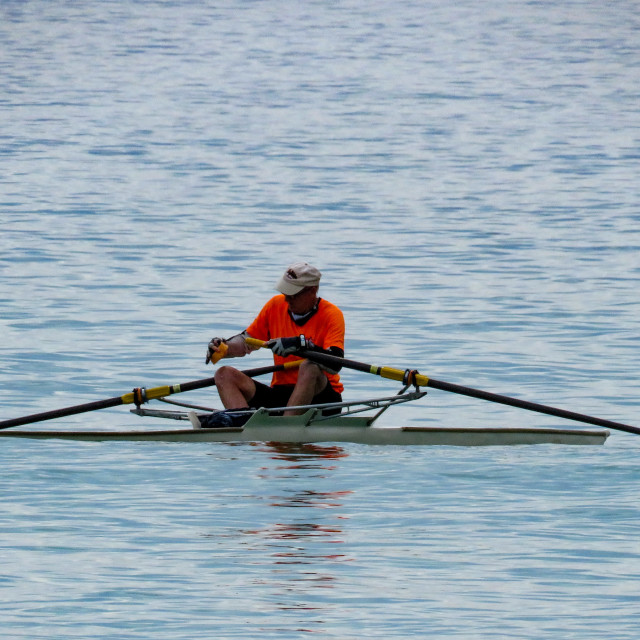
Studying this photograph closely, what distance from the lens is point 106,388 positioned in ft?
60.7

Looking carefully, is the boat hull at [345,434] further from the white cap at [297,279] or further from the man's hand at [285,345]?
the white cap at [297,279]

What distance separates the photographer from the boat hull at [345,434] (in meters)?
15.0

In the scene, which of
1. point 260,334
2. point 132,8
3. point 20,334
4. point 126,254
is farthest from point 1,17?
point 260,334

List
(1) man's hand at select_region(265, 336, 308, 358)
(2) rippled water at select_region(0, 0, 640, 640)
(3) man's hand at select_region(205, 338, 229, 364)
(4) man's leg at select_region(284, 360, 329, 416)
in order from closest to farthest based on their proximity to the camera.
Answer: (2) rippled water at select_region(0, 0, 640, 640)
(1) man's hand at select_region(265, 336, 308, 358)
(3) man's hand at select_region(205, 338, 229, 364)
(4) man's leg at select_region(284, 360, 329, 416)

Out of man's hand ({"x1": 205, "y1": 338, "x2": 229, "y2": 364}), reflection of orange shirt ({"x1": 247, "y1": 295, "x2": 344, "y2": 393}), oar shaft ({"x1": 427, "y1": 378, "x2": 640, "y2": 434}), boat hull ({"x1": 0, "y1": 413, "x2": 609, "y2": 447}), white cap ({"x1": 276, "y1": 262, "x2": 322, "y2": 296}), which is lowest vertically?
boat hull ({"x1": 0, "y1": 413, "x2": 609, "y2": 447})

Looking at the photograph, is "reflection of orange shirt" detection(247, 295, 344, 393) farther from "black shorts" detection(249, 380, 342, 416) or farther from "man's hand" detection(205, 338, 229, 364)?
"man's hand" detection(205, 338, 229, 364)

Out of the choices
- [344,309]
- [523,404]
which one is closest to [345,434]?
[523,404]

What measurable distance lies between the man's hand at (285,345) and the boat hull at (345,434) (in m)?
0.61

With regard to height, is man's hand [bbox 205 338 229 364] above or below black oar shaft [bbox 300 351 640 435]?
above

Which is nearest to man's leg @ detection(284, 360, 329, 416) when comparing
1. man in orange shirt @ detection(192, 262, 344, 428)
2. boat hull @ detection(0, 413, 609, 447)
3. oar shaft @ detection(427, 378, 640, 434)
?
man in orange shirt @ detection(192, 262, 344, 428)

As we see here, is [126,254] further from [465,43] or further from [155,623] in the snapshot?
[465,43]

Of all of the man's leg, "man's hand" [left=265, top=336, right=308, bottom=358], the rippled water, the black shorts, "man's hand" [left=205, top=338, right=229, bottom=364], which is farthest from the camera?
the black shorts

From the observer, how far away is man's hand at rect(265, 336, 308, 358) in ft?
47.9

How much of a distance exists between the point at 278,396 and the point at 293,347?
2.43 feet
